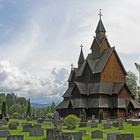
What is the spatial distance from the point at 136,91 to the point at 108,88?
22.1 m

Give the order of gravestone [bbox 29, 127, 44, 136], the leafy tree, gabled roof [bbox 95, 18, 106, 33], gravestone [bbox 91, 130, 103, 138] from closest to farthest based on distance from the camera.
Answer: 1. gravestone [bbox 91, 130, 103, 138]
2. gravestone [bbox 29, 127, 44, 136]
3. gabled roof [bbox 95, 18, 106, 33]
4. the leafy tree

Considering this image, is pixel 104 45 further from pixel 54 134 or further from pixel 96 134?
pixel 54 134

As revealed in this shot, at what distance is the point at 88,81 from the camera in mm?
82688

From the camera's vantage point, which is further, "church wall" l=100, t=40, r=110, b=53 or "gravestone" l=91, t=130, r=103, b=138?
"church wall" l=100, t=40, r=110, b=53

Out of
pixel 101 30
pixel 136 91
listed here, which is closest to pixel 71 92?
pixel 101 30

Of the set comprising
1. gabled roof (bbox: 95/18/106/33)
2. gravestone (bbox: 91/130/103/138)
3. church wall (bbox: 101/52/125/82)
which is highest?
gabled roof (bbox: 95/18/106/33)

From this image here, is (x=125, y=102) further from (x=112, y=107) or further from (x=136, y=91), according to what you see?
(x=136, y=91)

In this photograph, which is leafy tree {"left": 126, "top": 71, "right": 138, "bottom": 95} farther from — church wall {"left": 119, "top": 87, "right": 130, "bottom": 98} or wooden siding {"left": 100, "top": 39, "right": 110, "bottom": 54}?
church wall {"left": 119, "top": 87, "right": 130, "bottom": 98}

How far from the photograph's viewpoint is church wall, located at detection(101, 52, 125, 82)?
260ft

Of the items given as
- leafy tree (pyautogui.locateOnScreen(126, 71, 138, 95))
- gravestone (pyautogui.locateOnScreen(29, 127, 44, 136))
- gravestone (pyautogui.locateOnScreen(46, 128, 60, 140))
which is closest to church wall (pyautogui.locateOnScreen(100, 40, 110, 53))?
leafy tree (pyautogui.locateOnScreen(126, 71, 138, 95))

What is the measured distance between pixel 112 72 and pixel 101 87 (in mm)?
4950

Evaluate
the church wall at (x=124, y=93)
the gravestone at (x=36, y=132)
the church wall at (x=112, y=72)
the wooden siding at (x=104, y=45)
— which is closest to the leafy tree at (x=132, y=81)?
the church wall at (x=112, y=72)

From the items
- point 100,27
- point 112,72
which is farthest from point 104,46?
point 112,72

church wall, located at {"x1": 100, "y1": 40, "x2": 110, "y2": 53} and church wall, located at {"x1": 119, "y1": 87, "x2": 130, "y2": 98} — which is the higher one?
church wall, located at {"x1": 100, "y1": 40, "x2": 110, "y2": 53}
